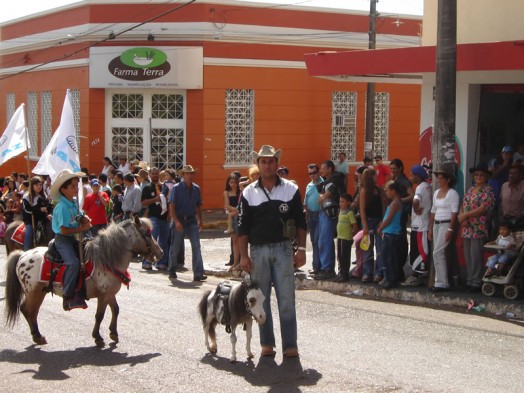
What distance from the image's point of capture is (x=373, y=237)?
1334 centimetres

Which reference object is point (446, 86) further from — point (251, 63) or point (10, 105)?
point (10, 105)

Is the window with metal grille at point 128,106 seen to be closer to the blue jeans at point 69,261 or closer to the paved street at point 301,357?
the paved street at point 301,357

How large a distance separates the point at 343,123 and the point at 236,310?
19779mm

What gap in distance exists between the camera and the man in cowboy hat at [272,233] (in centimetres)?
854

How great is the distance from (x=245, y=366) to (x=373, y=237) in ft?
17.3

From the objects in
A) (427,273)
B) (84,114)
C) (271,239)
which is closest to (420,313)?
(427,273)

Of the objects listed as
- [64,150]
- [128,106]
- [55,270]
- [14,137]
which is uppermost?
[128,106]

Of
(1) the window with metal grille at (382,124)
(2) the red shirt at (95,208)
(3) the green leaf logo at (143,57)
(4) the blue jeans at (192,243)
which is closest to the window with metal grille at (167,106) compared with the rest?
(3) the green leaf logo at (143,57)

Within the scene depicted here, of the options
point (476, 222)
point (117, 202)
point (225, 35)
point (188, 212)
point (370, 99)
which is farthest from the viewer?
point (225, 35)

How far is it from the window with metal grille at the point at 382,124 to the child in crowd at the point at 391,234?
16.3 meters

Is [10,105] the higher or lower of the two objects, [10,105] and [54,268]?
the higher

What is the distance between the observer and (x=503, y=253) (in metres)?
11.6

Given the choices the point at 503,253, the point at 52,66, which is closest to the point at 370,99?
the point at 52,66

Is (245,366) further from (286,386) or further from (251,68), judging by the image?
(251,68)
